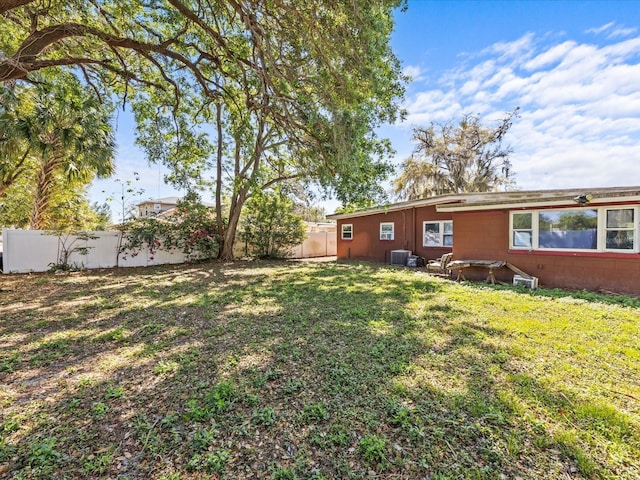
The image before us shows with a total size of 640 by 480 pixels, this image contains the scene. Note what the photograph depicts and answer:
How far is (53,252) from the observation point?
32.4ft

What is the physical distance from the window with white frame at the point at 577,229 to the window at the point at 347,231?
8617 mm

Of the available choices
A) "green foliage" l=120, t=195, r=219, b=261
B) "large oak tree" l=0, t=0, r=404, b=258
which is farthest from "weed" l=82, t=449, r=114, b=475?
"green foliage" l=120, t=195, r=219, b=261

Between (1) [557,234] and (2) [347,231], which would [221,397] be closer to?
(1) [557,234]

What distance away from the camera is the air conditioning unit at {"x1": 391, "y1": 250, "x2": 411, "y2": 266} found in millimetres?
12992

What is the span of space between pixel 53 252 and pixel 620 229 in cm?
1657

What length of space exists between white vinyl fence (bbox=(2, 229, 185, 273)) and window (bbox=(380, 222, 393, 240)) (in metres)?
10.8

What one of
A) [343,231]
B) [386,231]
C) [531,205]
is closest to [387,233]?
[386,231]

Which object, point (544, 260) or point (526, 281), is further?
point (544, 260)

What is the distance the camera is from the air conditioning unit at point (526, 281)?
25.9 feet

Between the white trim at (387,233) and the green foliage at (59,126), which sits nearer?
the green foliage at (59,126)

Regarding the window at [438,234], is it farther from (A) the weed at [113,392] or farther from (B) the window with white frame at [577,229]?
(A) the weed at [113,392]

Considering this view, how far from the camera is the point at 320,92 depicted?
6.58 meters

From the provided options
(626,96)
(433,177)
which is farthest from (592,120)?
(433,177)

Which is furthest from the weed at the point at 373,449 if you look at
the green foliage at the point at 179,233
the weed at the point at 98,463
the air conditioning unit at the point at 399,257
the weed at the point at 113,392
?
the green foliage at the point at 179,233
